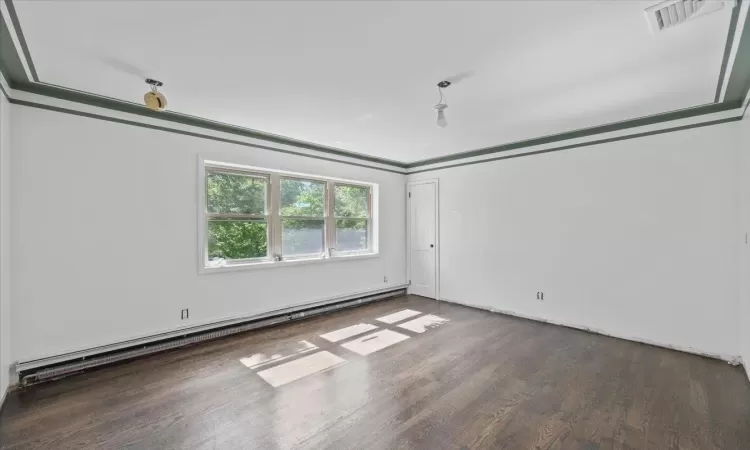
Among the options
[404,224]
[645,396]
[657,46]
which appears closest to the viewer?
[657,46]

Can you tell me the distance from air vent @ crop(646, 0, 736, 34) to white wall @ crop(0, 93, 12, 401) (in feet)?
14.3

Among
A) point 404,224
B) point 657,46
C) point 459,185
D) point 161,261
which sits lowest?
point 161,261

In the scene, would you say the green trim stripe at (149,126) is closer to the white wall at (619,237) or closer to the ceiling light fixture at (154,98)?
the ceiling light fixture at (154,98)

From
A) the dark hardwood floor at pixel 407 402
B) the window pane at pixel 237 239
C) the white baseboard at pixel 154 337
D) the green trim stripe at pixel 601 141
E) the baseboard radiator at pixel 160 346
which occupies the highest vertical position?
the green trim stripe at pixel 601 141

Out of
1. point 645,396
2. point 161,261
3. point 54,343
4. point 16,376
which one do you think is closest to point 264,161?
point 161,261

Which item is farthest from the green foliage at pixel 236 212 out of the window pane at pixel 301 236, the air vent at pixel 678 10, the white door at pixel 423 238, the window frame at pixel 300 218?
the air vent at pixel 678 10

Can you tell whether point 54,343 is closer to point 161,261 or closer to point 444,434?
point 161,261

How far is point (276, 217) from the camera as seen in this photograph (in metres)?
4.38

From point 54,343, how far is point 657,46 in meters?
5.18

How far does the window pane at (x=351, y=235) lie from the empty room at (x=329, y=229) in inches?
15.6

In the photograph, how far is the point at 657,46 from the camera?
2115 mm

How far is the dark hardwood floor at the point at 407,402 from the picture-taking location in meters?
1.98

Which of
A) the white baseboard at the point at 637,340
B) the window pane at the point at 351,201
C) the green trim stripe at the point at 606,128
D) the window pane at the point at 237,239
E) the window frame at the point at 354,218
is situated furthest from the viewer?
→ the window pane at the point at 351,201

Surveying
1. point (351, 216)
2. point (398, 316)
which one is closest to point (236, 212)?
point (351, 216)
